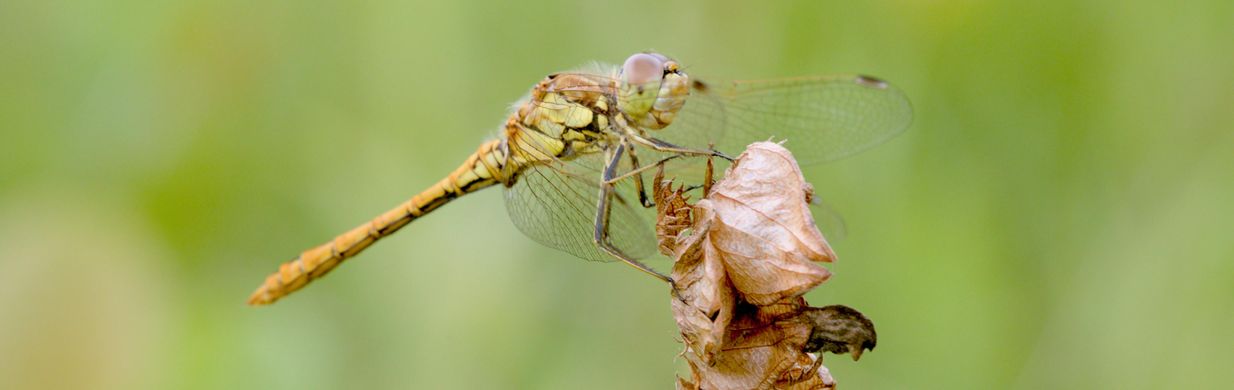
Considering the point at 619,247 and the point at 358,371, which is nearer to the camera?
the point at 619,247

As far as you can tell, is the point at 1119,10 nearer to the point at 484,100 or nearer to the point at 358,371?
the point at 484,100

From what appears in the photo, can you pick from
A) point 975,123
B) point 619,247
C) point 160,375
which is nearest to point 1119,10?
point 975,123

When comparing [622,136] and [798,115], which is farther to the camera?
[798,115]

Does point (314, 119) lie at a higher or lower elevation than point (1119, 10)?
higher

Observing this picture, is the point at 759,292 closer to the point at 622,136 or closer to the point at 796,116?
the point at 622,136

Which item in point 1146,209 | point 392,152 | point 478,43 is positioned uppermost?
point 478,43

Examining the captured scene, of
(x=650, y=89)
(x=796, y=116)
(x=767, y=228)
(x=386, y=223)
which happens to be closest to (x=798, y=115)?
(x=796, y=116)

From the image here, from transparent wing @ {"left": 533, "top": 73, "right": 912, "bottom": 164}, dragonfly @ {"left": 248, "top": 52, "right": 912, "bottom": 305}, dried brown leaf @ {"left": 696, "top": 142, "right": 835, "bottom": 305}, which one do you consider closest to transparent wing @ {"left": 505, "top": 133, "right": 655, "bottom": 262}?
dragonfly @ {"left": 248, "top": 52, "right": 912, "bottom": 305}

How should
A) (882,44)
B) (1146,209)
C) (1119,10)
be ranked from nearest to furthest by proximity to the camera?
(1146,209) → (1119,10) → (882,44)
